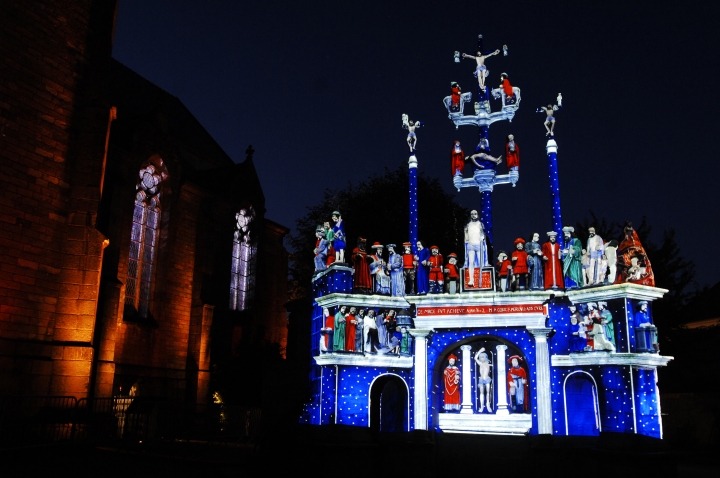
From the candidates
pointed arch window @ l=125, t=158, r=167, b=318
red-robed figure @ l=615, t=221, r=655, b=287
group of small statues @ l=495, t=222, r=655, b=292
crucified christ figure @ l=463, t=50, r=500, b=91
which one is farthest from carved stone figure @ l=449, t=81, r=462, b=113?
pointed arch window @ l=125, t=158, r=167, b=318

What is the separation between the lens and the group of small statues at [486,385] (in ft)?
53.8

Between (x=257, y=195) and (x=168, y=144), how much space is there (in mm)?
7403

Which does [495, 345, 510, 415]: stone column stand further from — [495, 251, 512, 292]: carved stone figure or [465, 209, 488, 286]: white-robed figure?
[465, 209, 488, 286]: white-robed figure

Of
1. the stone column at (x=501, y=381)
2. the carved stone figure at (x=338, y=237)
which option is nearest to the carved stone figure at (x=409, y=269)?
the carved stone figure at (x=338, y=237)

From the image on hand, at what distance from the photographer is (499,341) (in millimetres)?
16969

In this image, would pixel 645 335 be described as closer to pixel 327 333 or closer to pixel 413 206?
pixel 413 206

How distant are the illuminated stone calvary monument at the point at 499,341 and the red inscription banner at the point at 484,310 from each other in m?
0.03

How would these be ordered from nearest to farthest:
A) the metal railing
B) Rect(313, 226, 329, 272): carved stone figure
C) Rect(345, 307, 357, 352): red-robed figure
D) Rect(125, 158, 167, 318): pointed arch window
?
the metal railing
Rect(345, 307, 357, 352): red-robed figure
Rect(313, 226, 329, 272): carved stone figure
Rect(125, 158, 167, 318): pointed arch window

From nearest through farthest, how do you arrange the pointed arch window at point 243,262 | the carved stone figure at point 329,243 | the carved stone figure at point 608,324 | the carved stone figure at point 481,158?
the carved stone figure at point 608,324
the carved stone figure at point 329,243
the carved stone figure at point 481,158
the pointed arch window at point 243,262

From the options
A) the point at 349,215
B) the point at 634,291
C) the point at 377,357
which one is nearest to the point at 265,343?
the point at 349,215

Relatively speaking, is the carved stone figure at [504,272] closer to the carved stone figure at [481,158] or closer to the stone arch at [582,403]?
the stone arch at [582,403]

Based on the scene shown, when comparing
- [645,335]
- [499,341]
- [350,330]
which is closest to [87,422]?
[350,330]

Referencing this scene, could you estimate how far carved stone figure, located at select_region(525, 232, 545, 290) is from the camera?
16125mm

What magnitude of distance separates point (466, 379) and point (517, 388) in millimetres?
1375
